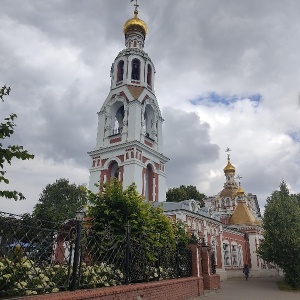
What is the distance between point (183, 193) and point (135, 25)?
24845 mm

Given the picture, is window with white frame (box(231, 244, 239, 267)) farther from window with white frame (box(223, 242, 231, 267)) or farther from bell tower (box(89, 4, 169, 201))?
bell tower (box(89, 4, 169, 201))

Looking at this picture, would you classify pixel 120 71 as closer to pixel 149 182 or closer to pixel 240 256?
pixel 149 182

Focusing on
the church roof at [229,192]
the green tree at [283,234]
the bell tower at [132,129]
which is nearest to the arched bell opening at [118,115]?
the bell tower at [132,129]

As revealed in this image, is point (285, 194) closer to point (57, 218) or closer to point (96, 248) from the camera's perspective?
point (96, 248)

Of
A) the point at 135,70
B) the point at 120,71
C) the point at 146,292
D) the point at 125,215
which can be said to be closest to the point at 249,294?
the point at 125,215

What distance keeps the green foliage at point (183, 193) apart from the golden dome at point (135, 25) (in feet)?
77.4

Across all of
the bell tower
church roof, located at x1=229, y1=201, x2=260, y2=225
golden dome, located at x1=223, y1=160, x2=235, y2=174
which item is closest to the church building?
the bell tower

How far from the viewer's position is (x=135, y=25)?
33.3 meters

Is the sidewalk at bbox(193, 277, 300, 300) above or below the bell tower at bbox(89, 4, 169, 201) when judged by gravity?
below

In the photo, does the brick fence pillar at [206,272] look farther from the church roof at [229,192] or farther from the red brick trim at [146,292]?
the church roof at [229,192]

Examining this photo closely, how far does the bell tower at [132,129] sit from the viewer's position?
26.6 metres

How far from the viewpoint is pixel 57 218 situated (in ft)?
116

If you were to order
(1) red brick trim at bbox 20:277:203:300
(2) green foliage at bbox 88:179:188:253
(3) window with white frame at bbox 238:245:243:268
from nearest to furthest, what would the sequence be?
1. (1) red brick trim at bbox 20:277:203:300
2. (2) green foliage at bbox 88:179:188:253
3. (3) window with white frame at bbox 238:245:243:268

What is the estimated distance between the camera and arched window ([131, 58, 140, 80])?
3152cm
